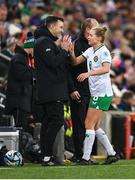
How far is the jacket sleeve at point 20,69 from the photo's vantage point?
1500 centimetres

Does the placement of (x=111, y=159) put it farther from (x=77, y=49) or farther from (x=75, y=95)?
(x=77, y=49)

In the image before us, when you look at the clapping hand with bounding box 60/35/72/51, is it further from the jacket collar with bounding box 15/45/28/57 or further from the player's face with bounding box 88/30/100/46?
the jacket collar with bounding box 15/45/28/57

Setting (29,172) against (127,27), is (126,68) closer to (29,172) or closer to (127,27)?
(127,27)

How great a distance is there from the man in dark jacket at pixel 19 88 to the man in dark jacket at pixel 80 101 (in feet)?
4.08

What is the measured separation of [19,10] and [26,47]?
6.09m

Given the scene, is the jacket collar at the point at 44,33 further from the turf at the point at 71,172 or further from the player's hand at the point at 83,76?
the turf at the point at 71,172

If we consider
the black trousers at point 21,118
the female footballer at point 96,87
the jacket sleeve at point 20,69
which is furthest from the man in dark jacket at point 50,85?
the black trousers at point 21,118

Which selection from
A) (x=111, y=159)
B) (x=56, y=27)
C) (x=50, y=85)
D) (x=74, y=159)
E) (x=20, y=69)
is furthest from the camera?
(x=20, y=69)

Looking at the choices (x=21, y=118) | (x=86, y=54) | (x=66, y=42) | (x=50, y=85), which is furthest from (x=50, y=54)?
(x=21, y=118)

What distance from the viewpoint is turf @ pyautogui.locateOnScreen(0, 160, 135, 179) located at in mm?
11719

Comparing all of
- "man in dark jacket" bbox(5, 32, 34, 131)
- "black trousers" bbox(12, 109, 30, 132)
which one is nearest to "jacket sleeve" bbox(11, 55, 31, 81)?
"man in dark jacket" bbox(5, 32, 34, 131)

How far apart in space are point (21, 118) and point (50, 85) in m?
2.07

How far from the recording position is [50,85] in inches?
523

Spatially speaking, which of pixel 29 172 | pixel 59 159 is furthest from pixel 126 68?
pixel 29 172
